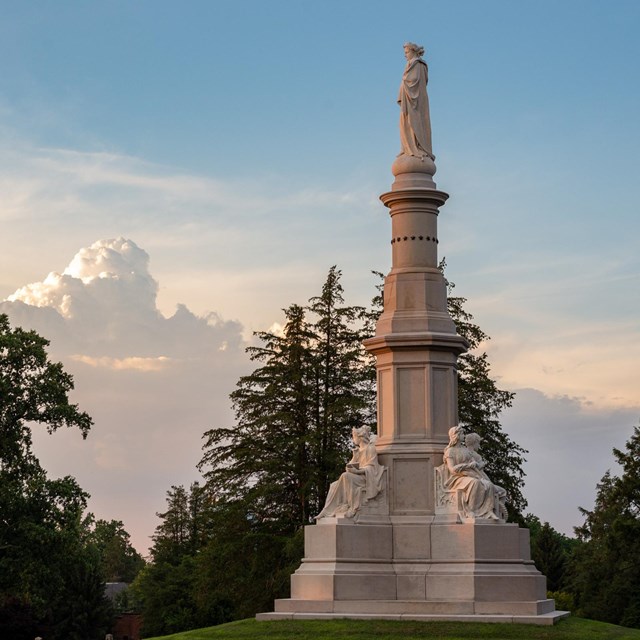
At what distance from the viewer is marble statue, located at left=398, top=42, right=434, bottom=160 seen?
33094mm

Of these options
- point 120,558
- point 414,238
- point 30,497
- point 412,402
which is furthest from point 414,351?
point 120,558

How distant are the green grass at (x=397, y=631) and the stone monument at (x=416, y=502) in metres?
0.73

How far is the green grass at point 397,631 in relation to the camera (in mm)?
25250

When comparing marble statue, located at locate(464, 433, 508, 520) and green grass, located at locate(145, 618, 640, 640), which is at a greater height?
marble statue, located at locate(464, 433, 508, 520)

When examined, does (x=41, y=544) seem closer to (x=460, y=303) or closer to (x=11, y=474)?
(x=11, y=474)

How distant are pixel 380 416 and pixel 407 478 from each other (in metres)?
1.83

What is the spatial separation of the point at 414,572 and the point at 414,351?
5303mm

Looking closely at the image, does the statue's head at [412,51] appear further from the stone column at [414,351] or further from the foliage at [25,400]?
the foliage at [25,400]

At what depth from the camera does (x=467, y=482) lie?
96.0 ft

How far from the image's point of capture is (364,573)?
1143 inches

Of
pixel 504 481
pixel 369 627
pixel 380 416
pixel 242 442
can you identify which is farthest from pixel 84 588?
pixel 369 627

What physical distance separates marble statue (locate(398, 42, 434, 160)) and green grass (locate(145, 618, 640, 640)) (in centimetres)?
1246

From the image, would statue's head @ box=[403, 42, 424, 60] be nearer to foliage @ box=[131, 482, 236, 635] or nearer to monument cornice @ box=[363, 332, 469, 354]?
monument cornice @ box=[363, 332, 469, 354]

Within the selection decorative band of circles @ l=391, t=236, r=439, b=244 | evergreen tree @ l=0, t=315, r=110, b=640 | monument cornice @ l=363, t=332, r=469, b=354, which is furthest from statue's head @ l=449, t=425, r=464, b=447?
evergreen tree @ l=0, t=315, r=110, b=640
